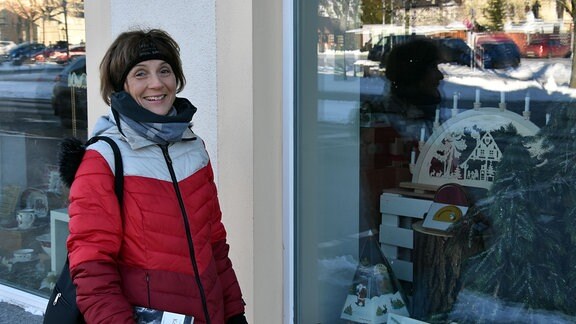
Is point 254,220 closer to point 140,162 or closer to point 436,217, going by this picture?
point 436,217

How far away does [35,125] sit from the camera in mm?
5434

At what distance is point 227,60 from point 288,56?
0.28m

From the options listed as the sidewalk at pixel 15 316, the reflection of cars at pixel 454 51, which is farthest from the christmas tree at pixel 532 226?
the sidewalk at pixel 15 316

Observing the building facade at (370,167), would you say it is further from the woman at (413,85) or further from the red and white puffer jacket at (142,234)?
the red and white puffer jacket at (142,234)

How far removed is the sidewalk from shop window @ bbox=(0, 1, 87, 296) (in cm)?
17

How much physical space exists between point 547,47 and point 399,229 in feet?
3.63

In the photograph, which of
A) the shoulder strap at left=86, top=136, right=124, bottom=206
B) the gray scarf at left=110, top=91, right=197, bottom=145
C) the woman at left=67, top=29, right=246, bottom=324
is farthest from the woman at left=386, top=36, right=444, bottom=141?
the shoulder strap at left=86, top=136, right=124, bottom=206

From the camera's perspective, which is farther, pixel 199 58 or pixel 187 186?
pixel 199 58

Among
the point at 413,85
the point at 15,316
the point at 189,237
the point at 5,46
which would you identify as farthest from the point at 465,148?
the point at 5,46

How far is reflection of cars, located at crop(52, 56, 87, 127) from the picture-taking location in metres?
5.00

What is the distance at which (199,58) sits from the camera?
372 centimetres

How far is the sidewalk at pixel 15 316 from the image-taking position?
200 inches

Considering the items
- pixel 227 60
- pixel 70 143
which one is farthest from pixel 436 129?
pixel 70 143

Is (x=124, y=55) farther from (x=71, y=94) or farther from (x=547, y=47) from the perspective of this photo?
(x=71, y=94)
